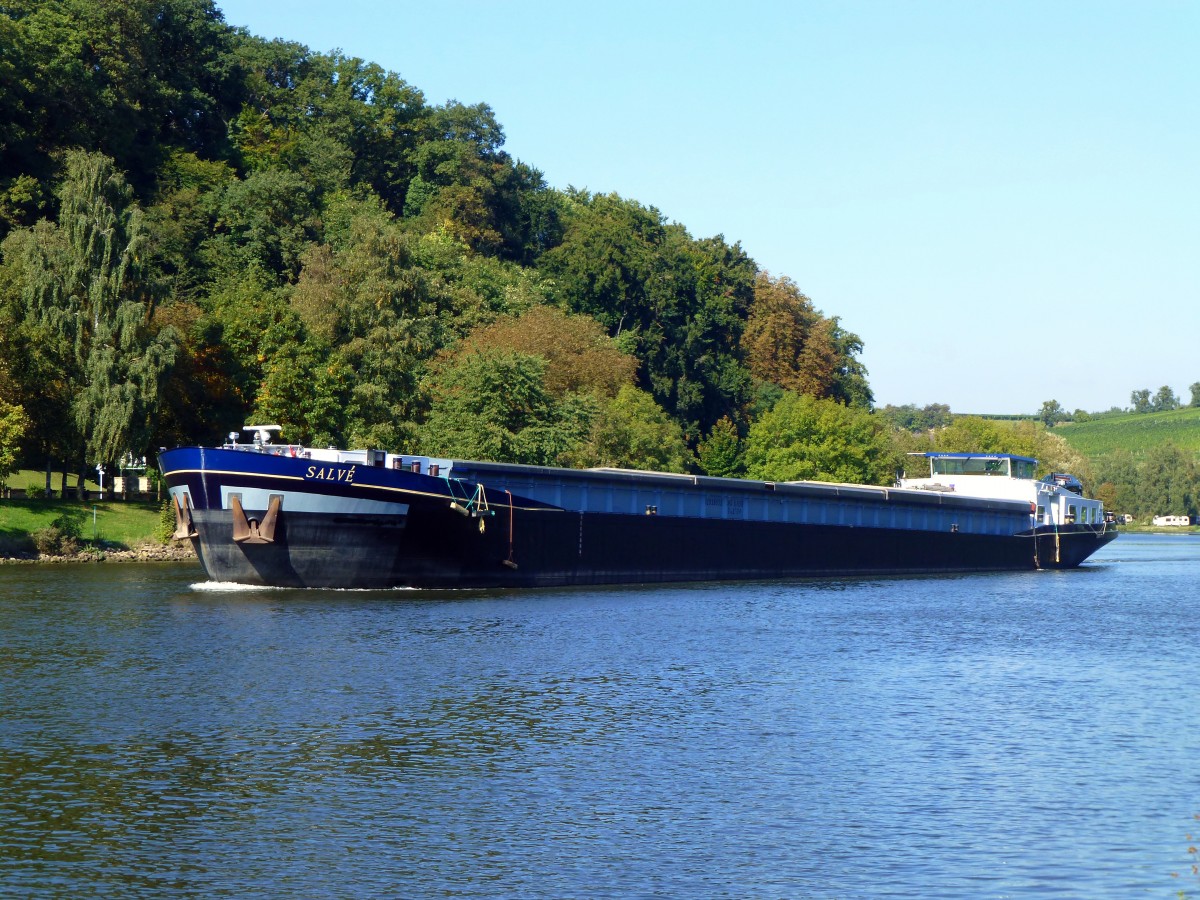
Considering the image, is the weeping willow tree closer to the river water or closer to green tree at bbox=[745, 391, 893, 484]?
the river water

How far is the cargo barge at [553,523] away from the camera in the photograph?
1598 inches

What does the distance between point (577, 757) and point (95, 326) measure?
49408mm

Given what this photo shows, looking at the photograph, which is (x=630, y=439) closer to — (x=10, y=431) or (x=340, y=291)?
(x=340, y=291)

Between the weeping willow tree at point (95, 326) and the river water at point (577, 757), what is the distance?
2560cm

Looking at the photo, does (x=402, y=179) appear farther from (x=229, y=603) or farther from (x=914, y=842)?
(x=914, y=842)

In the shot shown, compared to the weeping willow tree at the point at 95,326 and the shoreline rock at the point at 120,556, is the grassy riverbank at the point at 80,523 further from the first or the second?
the weeping willow tree at the point at 95,326

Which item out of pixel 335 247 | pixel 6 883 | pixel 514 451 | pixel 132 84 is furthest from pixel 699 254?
pixel 6 883

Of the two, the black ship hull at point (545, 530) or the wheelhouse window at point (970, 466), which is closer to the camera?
the black ship hull at point (545, 530)

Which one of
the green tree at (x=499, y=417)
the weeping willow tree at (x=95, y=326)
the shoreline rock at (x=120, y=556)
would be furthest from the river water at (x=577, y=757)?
the green tree at (x=499, y=417)

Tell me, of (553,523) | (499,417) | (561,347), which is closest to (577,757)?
(553,523)

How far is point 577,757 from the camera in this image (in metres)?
20.2

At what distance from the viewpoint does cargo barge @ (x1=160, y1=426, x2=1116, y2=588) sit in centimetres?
4059

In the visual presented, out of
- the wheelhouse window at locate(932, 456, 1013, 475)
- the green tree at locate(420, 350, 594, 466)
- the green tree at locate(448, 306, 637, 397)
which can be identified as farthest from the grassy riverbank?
the wheelhouse window at locate(932, 456, 1013, 475)

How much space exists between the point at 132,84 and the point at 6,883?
95.1 meters
